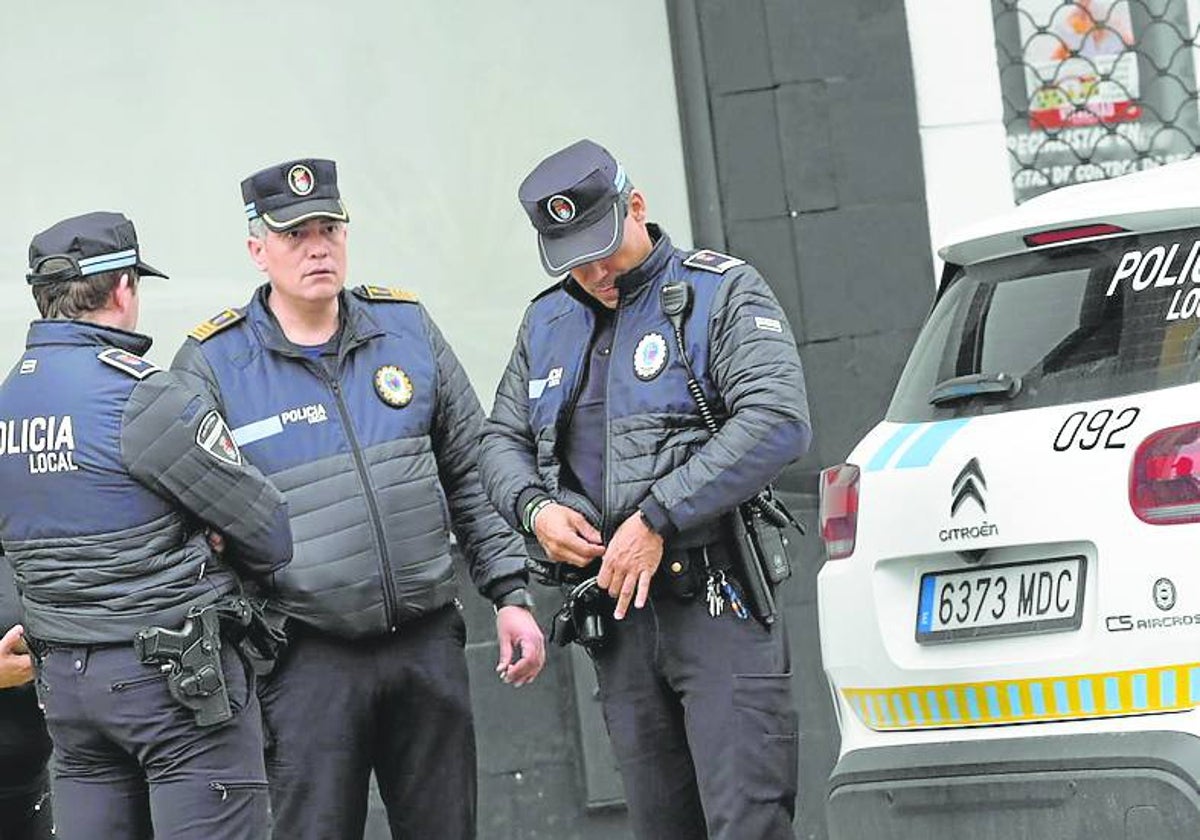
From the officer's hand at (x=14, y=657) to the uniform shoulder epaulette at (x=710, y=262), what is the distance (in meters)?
1.82

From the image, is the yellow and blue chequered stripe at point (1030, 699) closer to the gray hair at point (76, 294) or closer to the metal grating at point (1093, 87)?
the gray hair at point (76, 294)

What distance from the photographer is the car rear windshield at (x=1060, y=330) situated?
14.8 feet

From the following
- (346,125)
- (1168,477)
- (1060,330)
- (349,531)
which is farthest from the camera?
(346,125)

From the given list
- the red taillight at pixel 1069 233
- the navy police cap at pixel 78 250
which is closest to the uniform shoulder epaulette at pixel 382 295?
the navy police cap at pixel 78 250

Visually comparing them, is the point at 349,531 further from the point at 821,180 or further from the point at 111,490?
the point at 821,180

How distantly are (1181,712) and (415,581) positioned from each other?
192 centimetres

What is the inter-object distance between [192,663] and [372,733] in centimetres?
70

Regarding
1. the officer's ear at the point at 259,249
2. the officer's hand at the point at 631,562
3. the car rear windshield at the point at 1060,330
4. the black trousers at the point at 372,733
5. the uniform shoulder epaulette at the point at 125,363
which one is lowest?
the black trousers at the point at 372,733

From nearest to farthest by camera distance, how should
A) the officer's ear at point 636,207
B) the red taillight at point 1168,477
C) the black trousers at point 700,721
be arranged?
the red taillight at point 1168,477 → the black trousers at point 700,721 → the officer's ear at point 636,207

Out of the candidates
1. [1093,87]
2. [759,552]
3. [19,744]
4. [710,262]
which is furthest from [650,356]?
[1093,87]

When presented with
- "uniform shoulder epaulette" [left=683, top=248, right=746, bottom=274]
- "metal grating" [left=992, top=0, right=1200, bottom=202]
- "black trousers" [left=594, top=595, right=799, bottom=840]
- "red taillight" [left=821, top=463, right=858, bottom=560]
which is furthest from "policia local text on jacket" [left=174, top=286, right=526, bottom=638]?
"metal grating" [left=992, top=0, right=1200, bottom=202]

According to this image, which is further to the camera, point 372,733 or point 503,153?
point 503,153

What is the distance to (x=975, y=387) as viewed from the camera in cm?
480

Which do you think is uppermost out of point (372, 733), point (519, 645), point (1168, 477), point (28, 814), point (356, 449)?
point (356, 449)
